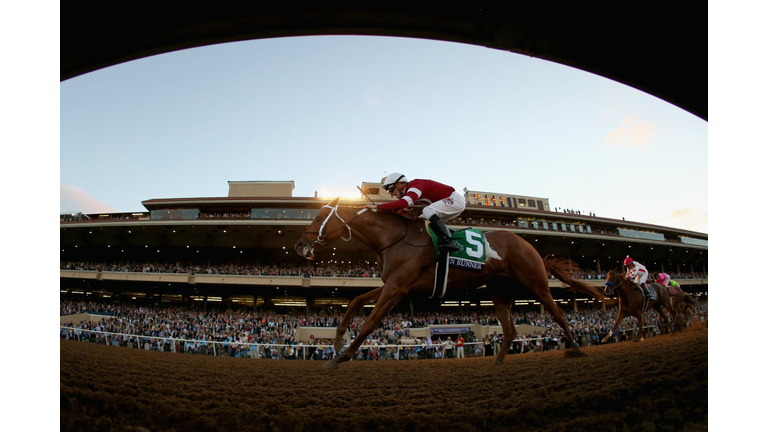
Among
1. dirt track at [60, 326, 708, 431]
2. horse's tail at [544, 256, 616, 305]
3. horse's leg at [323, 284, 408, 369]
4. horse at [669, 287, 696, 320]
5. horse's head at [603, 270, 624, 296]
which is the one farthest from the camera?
horse at [669, 287, 696, 320]

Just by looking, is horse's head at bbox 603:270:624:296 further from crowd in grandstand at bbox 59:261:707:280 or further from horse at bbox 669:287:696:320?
crowd in grandstand at bbox 59:261:707:280

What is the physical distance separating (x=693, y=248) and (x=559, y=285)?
20.9 m

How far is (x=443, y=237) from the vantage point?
15.4ft

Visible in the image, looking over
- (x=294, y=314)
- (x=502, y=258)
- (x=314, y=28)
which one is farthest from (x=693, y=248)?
(x=314, y=28)

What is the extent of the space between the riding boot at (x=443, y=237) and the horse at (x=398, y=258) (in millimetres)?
170

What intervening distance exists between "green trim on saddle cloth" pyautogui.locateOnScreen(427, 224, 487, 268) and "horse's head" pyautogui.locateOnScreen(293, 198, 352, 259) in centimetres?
128

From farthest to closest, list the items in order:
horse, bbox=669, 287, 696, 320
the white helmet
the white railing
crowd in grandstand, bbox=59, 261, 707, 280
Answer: crowd in grandstand, bbox=59, 261, 707, 280
horse, bbox=669, 287, 696, 320
the white railing
the white helmet

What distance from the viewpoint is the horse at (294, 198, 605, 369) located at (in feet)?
15.0

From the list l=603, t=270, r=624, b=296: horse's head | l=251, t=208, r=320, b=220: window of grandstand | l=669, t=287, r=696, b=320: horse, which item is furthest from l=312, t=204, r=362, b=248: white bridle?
l=251, t=208, r=320, b=220: window of grandstand

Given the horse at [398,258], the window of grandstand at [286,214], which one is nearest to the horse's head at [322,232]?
the horse at [398,258]

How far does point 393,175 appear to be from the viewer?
17.0 ft

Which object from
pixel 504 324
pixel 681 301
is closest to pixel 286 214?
pixel 504 324

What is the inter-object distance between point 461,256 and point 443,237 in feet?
1.30

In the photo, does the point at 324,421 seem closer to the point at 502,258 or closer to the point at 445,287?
the point at 445,287
